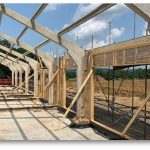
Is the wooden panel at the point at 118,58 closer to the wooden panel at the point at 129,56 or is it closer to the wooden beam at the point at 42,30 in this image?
the wooden panel at the point at 129,56

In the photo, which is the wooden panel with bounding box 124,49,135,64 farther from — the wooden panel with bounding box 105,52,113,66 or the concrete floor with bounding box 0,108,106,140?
the concrete floor with bounding box 0,108,106,140

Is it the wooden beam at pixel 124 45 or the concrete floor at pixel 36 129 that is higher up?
the wooden beam at pixel 124 45

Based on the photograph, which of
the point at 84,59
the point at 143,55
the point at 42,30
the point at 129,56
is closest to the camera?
the point at 143,55

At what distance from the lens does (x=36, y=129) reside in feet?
41.1

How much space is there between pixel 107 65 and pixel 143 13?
179 inches

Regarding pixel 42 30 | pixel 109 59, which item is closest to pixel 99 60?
pixel 109 59

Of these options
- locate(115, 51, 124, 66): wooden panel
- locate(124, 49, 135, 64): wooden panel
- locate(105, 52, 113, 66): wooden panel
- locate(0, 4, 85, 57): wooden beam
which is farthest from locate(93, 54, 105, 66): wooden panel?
locate(124, 49, 135, 64): wooden panel

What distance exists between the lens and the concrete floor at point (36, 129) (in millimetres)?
11273

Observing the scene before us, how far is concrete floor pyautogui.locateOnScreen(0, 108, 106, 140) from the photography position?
11273mm

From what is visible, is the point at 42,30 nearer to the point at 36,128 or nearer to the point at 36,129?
the point at 36,128

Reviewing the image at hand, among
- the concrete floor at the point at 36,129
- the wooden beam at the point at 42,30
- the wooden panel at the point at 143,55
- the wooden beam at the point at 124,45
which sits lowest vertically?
the concrete floor at the point at 36,129

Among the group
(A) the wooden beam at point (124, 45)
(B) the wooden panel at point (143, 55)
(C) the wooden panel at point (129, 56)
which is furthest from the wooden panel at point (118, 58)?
(B) the wooden panel at point (143, 55)

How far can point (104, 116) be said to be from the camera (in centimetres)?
1612
